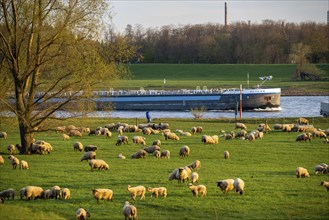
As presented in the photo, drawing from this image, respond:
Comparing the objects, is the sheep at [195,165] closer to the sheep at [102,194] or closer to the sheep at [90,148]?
the sheep at [102,194]

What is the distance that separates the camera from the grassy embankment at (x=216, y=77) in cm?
10662

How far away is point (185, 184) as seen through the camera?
20.9 m

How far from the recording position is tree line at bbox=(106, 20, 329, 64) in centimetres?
15312

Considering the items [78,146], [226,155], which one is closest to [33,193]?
[226,155]

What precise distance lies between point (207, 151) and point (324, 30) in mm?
147186

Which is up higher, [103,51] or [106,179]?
[103,51]

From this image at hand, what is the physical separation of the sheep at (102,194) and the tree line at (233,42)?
125m

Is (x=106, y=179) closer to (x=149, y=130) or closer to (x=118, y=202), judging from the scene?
(x=118, y=202)

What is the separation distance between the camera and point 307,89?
10219cm

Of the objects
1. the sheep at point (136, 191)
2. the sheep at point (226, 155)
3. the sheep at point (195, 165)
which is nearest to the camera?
the sheep at point (136, 191)

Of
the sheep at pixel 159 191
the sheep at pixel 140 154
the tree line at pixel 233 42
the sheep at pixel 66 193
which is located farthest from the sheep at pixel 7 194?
the tree line at pixel 233 42

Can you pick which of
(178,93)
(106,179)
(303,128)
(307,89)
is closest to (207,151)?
(106,179)

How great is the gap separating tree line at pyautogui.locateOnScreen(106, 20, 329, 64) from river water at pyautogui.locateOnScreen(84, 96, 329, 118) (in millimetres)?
53871

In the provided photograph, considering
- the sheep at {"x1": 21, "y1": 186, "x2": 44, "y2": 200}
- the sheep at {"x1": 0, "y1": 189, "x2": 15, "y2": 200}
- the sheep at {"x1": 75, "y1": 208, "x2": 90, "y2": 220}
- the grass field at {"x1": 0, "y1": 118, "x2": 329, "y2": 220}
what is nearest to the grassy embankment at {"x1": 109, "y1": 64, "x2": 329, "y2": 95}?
the grass field at {"x1": 0, "y1": 118, "x2": 329, "y2": 220}
